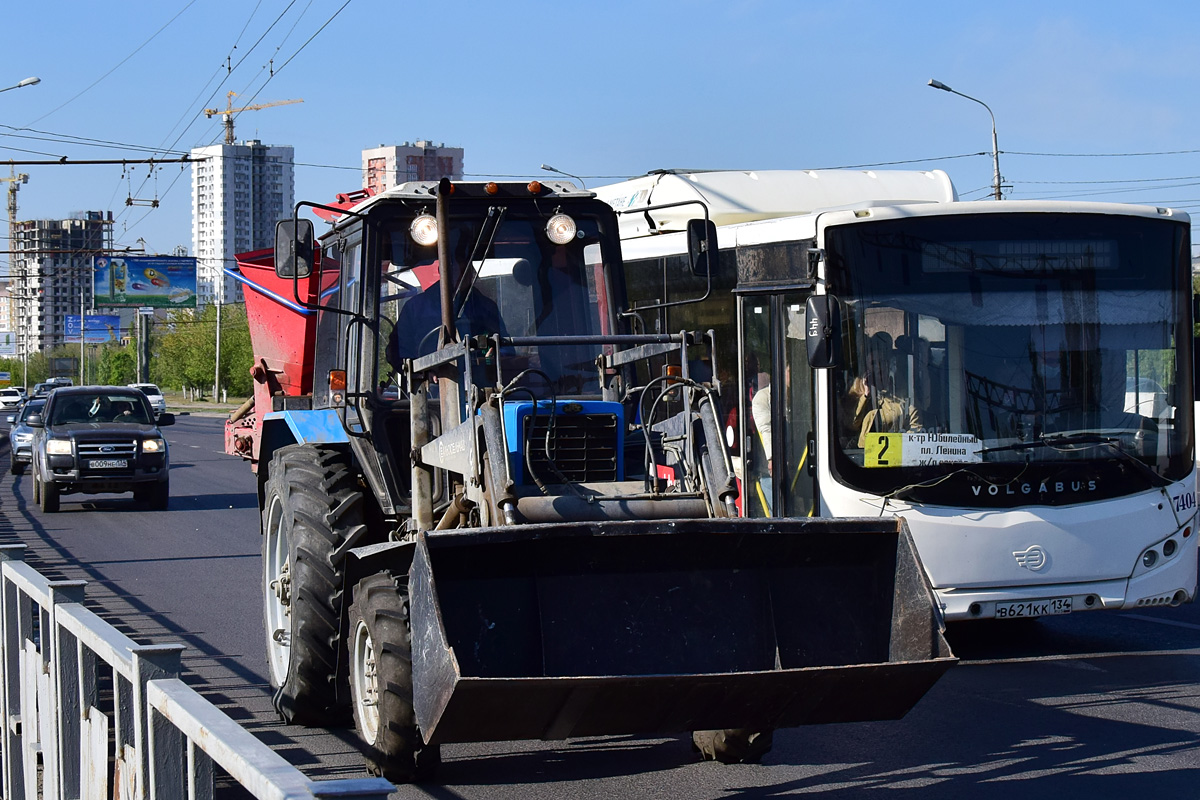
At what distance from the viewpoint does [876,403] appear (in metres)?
9.09

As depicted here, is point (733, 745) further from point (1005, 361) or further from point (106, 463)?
point (106, 463)

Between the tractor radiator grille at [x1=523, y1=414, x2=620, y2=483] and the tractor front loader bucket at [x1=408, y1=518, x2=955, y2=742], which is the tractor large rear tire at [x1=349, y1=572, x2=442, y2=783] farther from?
the tractor radiator grille at [x1=523, y1=414, x2=620, y2=483]

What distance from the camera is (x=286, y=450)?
24.9 feet

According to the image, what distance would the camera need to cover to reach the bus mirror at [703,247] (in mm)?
7121

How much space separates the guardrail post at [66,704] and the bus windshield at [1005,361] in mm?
5600

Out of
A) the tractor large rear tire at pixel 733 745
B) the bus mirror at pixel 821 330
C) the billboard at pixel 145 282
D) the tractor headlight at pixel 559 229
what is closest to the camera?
the tractor large rear tire at pixel 733 745

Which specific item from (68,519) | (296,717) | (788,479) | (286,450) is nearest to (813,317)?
(788,479)

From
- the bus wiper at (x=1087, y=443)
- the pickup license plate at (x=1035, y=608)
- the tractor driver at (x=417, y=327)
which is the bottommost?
the pickup license plate at (x=1035, y=608)

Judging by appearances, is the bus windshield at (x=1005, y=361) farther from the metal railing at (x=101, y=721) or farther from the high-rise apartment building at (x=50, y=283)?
the high-rise apartment building at (x=50, y=283)

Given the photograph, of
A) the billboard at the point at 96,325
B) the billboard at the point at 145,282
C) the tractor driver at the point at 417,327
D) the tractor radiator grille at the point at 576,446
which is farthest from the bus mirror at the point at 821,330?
the billboard at the point at 96,325

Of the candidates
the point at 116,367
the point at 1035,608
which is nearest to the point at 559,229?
the point at 1035,608

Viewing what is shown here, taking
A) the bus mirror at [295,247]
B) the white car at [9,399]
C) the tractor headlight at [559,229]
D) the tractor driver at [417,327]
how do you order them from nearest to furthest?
the bus mirror at [295,247] < the tractor driver at [417,327] < the tractor headlight at [559,229] < the white car at [9,399]

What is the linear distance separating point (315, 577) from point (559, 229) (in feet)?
7.07

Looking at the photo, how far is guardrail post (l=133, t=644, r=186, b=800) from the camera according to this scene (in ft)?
10.8
